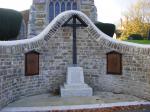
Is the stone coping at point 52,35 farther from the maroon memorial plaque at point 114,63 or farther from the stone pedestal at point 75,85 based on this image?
the stone pedestal at point 75,85

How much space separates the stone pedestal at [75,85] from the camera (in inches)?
484

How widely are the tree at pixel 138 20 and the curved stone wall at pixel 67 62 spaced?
26.8 meters

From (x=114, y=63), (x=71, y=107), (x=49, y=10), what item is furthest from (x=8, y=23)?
(x=71, y=107)

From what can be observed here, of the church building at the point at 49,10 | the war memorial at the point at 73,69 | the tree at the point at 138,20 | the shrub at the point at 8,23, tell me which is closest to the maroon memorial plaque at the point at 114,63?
the war memorial at the point at 73,69

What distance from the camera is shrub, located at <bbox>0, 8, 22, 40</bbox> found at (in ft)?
57.4

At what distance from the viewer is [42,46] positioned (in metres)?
12.9

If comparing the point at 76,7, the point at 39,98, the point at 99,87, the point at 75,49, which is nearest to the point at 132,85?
the point at 99,87

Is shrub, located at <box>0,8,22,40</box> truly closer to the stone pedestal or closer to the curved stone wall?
the curved stone wall

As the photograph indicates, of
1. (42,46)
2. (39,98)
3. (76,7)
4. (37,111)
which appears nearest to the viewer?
(37,111)

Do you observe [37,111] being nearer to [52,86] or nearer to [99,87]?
[52,86]

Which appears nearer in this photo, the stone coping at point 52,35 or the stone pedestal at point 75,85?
the stone coping at point 52,35

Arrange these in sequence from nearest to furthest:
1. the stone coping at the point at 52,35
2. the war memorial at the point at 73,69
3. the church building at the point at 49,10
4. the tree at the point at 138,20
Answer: the war memorial at the point at 73,69 < the stone coping at the point at 52,35 < the church building at the point at 49,10 < the tree at the point at 138,20

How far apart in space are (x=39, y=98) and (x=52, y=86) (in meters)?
1.45

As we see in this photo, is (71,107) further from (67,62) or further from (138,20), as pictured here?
(138,20)
